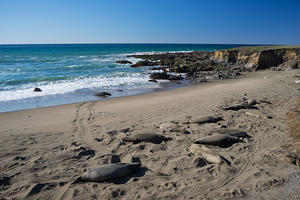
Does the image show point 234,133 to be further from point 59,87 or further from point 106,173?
point 59,87

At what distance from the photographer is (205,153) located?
4992mm

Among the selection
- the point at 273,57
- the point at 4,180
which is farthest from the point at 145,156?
the point at 273,57

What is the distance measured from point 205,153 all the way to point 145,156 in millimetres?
1404

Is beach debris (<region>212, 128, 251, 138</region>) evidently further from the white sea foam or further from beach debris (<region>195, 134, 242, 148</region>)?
the white sea foam

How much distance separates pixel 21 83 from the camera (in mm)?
17109

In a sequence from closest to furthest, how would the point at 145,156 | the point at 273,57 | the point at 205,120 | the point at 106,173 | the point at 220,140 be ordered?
1. the point at 106,173
2. the point at 145,156
3. the point at 220,140
4. the point at 205,120
5. the point at 273,57

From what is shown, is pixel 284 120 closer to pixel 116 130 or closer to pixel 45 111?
pixel 116 130

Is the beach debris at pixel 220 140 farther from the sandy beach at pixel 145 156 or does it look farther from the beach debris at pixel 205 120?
the beach debris at pixel 205 120

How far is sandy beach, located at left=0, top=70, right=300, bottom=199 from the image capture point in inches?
150

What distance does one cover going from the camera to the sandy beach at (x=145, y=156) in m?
3.82

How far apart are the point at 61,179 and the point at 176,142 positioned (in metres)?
3.03

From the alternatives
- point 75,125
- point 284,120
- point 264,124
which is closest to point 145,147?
point 75,125

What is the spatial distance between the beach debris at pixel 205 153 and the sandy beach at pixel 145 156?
0.12m

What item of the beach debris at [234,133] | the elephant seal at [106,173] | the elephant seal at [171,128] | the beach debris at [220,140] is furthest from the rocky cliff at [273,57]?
the elephant seal at [106,173]
